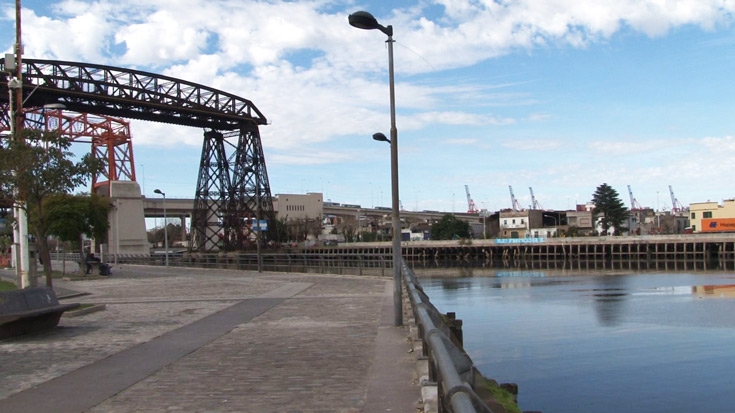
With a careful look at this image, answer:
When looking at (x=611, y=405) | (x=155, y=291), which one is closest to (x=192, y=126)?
(x=155, y=291)

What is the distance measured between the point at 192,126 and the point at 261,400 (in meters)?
50.4

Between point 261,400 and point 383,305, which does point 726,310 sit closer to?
point 383,305

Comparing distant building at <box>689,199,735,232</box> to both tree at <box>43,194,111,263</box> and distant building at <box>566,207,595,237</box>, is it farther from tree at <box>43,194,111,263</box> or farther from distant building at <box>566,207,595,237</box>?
tree at <box>43,194,111,263</box>

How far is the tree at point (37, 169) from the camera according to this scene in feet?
57.3

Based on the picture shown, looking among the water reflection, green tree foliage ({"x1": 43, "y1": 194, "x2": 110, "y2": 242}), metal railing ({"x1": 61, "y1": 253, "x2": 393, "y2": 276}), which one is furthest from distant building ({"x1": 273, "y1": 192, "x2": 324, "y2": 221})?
the water reflection

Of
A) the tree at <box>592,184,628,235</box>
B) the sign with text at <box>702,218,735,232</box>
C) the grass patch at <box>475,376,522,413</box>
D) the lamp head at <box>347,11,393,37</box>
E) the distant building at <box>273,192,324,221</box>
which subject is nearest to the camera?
the grass patch at <box>475,376,522,413</box>

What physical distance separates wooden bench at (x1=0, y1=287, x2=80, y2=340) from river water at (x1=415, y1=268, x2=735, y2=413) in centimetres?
855

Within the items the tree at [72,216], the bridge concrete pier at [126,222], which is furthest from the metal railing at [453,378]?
the bridge concrete pier at [126,222]

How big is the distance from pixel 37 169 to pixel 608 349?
592 inches

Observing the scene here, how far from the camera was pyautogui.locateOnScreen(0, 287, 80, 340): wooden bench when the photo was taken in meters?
12.0

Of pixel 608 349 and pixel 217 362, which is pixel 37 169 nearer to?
pixel 217 362

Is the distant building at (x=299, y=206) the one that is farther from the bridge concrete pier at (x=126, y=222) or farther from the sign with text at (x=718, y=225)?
the sign with text at (x=718, y=225)

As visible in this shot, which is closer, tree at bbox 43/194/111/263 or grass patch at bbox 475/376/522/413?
grass patch at bbox 475/376/522/413

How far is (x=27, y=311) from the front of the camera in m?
12.5
